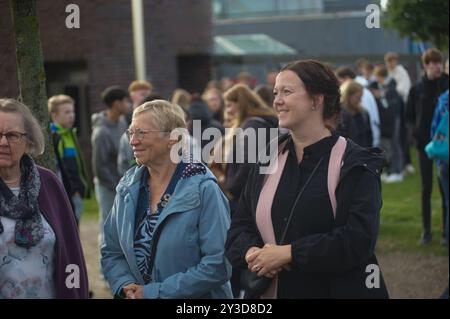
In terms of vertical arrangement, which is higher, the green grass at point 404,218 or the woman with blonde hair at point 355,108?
the woman with blonde hair at point 355,108

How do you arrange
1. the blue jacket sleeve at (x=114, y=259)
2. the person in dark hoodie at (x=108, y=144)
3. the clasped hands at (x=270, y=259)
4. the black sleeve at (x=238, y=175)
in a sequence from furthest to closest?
the person in dark hoodie at (x=108, y=144) < the black sleeve at (x=238, y=175) < the blue jacket sleeve at (x=114, y=259) < the clasped hands at (x=270, y=259)

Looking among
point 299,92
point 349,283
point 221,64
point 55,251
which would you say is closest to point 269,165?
point 299,92

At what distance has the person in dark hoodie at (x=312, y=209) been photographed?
4066 mm

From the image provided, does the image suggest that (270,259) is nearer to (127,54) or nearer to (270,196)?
(270,196)

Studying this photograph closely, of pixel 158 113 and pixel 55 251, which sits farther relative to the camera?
pixel 158 113

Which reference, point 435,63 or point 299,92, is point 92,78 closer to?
point 435,63

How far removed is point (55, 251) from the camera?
4113 millimetres

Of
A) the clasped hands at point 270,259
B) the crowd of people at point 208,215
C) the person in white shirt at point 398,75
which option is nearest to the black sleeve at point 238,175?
the crowd of people at point 208,215

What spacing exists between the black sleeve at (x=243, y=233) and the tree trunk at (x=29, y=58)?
1250 mm

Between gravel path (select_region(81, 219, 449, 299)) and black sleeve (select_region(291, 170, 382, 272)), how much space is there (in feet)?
14.1

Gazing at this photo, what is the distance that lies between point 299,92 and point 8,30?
1.91 m

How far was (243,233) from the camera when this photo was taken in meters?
4.35

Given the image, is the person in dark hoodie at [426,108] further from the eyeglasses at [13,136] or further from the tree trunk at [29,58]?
the eyeglasses at [13,136]

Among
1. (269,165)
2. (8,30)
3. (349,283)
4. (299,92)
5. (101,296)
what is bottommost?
(101,296)
